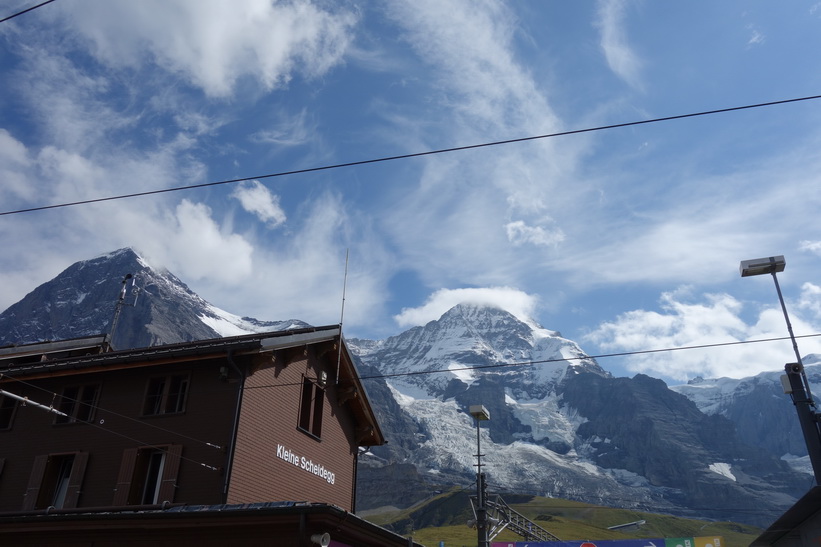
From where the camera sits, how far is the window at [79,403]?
27.0 meters

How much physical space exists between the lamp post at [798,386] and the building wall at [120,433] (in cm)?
1774

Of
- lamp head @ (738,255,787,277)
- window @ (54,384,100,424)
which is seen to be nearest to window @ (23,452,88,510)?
window @ (54,384,100,424)

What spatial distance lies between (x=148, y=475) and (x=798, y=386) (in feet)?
70.5

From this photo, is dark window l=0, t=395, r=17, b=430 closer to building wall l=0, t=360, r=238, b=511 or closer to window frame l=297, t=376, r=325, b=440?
building wall l=0, t=360, r=238, b=511

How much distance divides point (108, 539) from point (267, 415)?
7573 mm

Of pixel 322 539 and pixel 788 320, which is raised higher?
pixel 788 320

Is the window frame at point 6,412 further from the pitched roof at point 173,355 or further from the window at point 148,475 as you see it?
the window at point 148,475

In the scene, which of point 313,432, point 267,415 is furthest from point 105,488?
point 313,432

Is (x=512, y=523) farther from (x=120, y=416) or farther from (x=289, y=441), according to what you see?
(x=120, y=416)

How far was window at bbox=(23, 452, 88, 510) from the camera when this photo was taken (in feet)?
83.6

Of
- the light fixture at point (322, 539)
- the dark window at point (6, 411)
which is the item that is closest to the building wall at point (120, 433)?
the dark window at point (6, 411)

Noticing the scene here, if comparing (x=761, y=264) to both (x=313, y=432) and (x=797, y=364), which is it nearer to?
(x=797, y=364)

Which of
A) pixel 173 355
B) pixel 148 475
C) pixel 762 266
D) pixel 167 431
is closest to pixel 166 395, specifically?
pixel 167 431

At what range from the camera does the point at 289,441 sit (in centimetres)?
2769
